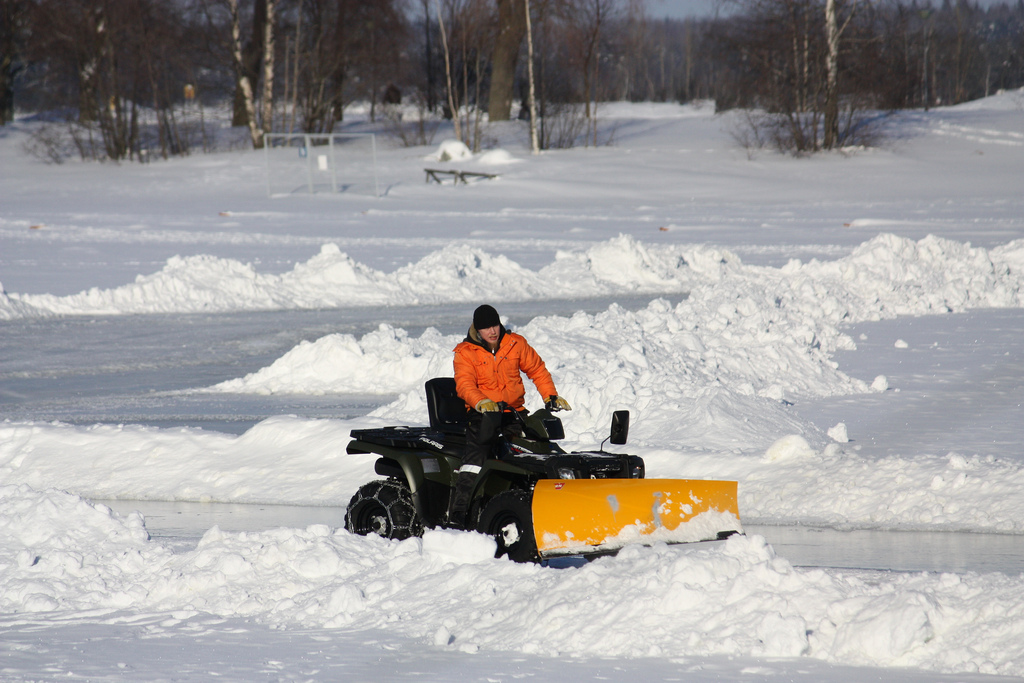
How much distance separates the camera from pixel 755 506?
7523 mm

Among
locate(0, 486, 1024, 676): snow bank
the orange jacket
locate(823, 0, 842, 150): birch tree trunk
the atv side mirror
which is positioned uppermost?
locate(823, 0, 842, 150): birch tree trunk

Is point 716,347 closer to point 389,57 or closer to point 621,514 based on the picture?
point 621,514

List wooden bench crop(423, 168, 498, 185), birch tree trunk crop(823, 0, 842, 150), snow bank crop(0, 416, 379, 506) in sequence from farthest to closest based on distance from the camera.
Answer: birch tree trunk crop(823, 0, 842, 150) → wooden bench crop(423, 168, 498, 185) → snow bank crop(0, 416, 379, 506)

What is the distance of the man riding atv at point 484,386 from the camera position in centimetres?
591

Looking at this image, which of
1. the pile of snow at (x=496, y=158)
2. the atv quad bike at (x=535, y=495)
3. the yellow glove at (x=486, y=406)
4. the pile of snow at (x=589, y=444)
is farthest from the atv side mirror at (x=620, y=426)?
the pile of snow at (x=496, y=158)

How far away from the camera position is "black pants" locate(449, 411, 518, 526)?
5898 millimetres

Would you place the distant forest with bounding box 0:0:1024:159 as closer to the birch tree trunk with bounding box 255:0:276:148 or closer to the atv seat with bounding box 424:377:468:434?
the birch tree trunk with bounding box 255:0:276:148

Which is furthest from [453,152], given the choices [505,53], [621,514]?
[621,514]

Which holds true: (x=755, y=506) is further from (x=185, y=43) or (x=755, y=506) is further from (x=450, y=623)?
(x=185, y=43)

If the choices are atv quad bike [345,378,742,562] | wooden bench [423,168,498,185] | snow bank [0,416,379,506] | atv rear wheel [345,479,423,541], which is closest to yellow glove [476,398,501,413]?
atv quad bike [345,378,742,562]

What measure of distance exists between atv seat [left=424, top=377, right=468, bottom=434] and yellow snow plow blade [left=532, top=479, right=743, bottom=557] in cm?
95

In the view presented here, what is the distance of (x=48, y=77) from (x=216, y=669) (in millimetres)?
54098

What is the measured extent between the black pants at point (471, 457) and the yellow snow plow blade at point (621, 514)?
0.48 m

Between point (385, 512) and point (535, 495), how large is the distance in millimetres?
1268
